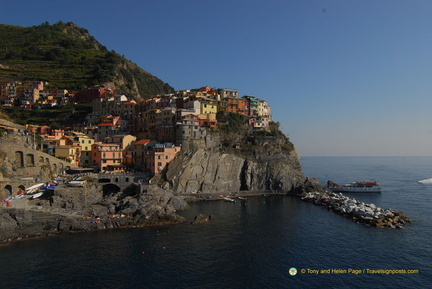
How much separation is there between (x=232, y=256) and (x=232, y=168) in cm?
3873

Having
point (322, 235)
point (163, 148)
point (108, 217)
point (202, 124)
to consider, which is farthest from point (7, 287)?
point (202, 124)

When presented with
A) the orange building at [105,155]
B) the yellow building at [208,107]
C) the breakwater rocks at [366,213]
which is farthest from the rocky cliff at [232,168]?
the breakwater rocks at [366,213]

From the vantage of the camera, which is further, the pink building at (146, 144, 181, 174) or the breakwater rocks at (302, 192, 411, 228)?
the pink building at (146, 144, 181, 174)

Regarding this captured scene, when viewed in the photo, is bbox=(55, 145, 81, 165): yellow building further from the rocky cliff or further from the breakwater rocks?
the breakwater rocks

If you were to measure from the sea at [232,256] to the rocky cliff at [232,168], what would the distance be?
18419mm

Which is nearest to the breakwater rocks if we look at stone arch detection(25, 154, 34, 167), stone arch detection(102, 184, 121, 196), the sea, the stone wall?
the sea

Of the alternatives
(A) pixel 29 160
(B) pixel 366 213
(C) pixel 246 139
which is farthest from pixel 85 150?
(B) pixel 366 213

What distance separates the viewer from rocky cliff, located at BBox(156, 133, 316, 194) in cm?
6322

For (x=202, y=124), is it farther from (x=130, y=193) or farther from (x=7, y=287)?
(x=7, y=287)

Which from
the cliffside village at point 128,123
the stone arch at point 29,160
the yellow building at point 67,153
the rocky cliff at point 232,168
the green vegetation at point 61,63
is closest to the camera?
the stone arch at point 29,160

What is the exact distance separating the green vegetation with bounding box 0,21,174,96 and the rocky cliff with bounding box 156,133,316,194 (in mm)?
51044

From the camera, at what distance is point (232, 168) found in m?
70.2

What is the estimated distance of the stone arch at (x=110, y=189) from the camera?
55.3m

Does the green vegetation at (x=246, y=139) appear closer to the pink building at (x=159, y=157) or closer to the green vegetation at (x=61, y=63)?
the pink building at (x=159, y=157)
